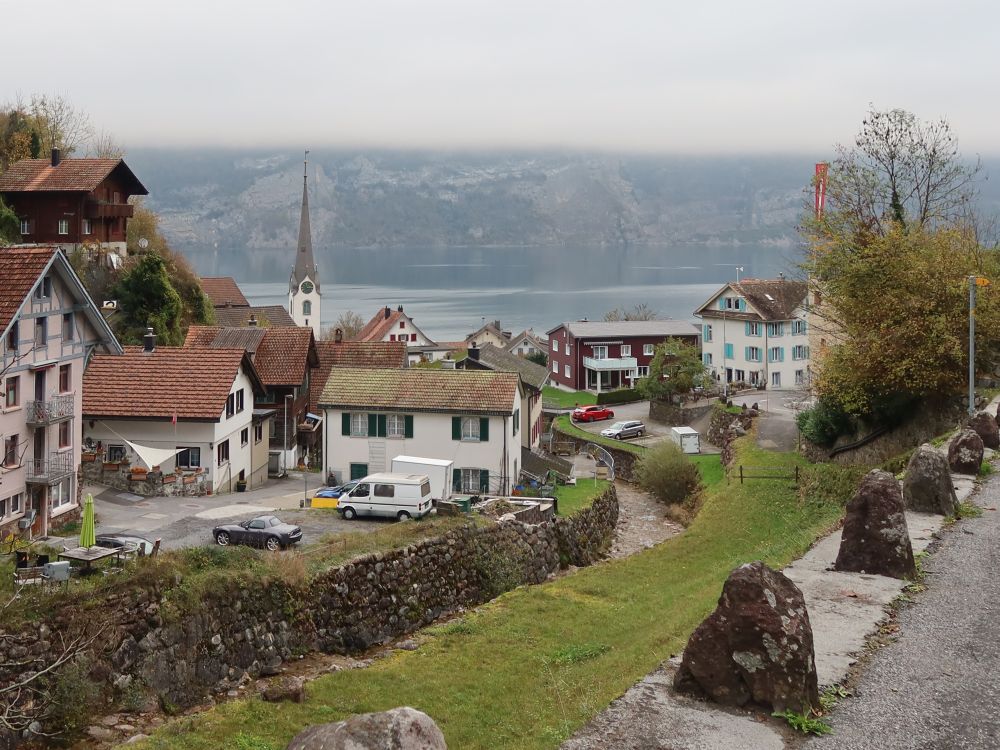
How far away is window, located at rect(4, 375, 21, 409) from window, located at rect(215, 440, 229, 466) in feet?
36.7

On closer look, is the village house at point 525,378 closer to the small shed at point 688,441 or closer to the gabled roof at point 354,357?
the gabled roof at point 354,357

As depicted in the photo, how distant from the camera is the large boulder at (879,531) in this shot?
17625 millimetres

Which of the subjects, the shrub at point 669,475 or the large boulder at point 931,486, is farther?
the shrub at point 669,475

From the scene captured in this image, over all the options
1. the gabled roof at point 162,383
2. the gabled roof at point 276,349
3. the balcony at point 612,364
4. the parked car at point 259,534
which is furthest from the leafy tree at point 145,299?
the balcony at point 612,364

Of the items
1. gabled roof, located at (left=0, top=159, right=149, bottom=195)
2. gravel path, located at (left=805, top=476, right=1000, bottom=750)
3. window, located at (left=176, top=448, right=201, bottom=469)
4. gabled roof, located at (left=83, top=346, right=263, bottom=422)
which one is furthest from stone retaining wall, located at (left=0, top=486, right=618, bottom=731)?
gabled roof, located at (left=0, top=159, right=149, bottom=195)

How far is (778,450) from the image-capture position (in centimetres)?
4812

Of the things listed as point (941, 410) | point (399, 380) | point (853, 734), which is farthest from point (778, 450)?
point (853, 734)

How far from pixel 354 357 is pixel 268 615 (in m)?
34.6

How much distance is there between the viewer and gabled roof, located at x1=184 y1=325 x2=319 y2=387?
50.1 metres

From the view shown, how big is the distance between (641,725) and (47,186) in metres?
57.9

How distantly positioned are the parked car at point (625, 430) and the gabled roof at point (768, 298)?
24.8 metres

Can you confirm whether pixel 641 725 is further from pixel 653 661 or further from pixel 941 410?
pixel 941 410

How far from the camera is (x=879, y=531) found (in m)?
17.7

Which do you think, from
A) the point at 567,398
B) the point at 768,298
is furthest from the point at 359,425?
the point at 768,298
